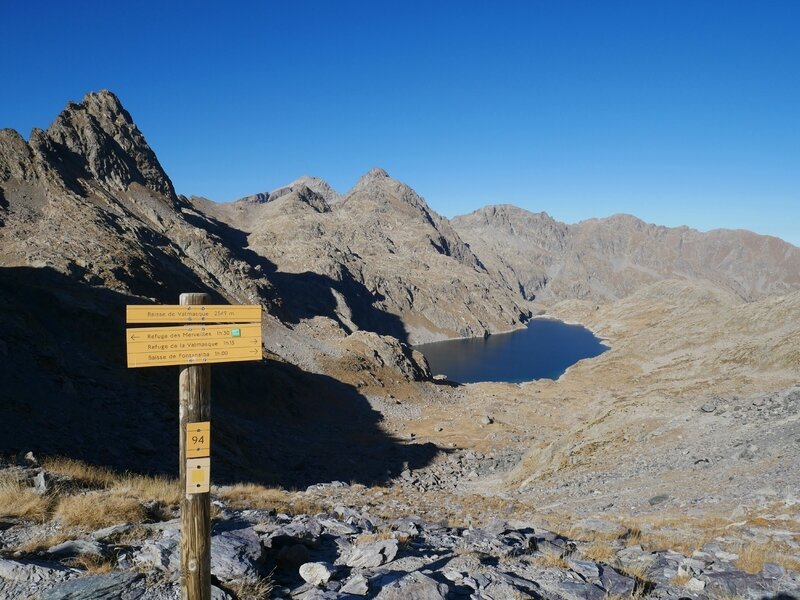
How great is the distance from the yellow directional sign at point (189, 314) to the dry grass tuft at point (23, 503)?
568cm

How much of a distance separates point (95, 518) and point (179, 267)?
65.2m

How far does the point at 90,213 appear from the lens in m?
60.9

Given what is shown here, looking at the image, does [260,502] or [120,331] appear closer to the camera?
[260,502]

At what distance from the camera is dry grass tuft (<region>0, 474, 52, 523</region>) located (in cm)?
830

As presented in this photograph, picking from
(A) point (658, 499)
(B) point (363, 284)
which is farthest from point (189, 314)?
(B) point (363, 284)

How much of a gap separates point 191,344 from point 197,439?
1.10 meters

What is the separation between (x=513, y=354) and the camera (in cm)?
13025

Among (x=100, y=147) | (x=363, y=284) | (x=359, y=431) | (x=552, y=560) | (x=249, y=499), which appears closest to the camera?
(x=552, y=560)

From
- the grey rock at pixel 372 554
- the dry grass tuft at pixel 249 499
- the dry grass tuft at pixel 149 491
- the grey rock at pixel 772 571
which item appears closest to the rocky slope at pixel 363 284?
the dry grass tuft at pixel 249 499

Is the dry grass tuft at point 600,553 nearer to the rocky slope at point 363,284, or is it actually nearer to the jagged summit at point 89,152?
the jagged summit at point 89,152

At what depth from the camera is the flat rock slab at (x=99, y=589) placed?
5.75 meters

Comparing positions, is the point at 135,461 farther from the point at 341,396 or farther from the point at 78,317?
the point at 341,396

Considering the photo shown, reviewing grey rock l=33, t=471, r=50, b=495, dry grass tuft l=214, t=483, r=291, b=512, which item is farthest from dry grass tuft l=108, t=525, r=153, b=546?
dry grass tuft l=214, t=483, r=291, b=512

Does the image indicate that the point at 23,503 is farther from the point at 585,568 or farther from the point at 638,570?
the point at 638,570
